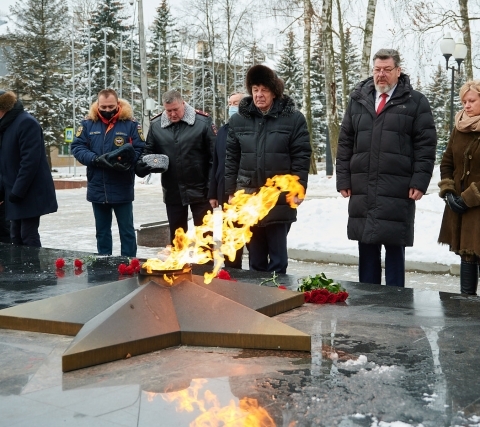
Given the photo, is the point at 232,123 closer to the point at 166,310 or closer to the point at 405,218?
the point at 405,218

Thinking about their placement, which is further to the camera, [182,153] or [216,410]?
[182,153]

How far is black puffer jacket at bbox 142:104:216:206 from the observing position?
6594 mm

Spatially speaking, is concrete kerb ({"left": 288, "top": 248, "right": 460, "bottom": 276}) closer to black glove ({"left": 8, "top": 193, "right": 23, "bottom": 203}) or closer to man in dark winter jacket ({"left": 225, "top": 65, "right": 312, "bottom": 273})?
man in dark winter jacket ({"left": 225, "top": 65, "right": 312, "bottom": 273})

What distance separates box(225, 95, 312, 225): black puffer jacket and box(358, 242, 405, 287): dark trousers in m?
0.65

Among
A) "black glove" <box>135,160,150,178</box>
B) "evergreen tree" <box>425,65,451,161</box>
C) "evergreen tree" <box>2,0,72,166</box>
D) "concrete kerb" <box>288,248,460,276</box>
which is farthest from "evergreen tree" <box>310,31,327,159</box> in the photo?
"black glove" <box>135,160,150,178</box>

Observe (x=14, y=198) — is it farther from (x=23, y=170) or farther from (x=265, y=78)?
(x=265, y=78)

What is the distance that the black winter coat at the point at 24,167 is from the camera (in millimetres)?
6348

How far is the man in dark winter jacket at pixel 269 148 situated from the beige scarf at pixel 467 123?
1150mm

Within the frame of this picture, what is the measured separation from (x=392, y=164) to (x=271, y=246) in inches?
44.7

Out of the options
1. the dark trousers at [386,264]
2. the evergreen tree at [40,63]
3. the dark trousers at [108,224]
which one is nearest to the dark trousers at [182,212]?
the dark trousers at [108,224]

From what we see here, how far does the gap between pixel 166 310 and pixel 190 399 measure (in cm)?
89

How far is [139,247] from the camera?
9.44 meters

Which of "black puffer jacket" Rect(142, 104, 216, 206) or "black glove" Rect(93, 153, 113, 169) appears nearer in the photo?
"black glove" Rect(93, 153, 113, 169)

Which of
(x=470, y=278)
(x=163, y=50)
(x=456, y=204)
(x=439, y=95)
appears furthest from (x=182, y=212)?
(x=439, y=95)
